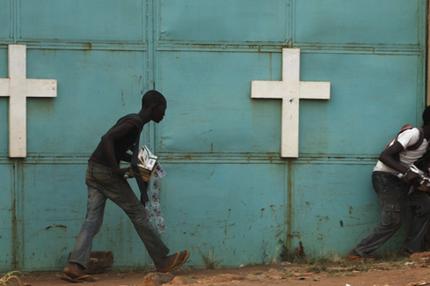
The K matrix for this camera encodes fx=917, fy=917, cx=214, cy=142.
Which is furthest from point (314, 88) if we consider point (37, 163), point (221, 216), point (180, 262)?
point (37, 163)

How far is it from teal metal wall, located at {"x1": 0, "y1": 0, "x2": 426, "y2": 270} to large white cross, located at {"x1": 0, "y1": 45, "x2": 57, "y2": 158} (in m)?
0.08

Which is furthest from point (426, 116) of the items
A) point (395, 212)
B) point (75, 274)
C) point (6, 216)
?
point (6, 216)

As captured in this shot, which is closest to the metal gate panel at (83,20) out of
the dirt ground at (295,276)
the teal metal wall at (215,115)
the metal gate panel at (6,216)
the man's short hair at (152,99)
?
the teal metal wall at (215,115)

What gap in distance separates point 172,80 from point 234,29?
0.75 metres

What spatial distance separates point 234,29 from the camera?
8.60 m

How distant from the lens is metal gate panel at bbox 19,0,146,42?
843cm

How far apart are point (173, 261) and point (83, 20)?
2.37m

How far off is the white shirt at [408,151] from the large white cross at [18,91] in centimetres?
317

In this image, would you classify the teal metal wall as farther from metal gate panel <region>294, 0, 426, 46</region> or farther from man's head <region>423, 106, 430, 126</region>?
man's head <region>423, 106, 430, 126</region>

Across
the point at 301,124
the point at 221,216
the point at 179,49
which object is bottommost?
the point at 221,216

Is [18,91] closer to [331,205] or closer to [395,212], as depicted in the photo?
[331,205]

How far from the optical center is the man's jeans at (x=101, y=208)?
7.96 meters

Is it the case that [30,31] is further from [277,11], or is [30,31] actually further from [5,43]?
[277,11]

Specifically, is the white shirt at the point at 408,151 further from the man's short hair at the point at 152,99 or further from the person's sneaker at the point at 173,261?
the man's short hair at the point at 152,99
